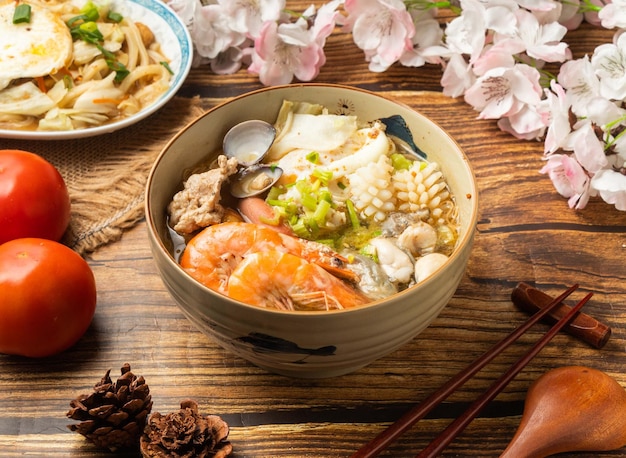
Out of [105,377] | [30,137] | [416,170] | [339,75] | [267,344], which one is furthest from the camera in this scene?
[339,75]

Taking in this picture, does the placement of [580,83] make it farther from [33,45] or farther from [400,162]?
[33,45]

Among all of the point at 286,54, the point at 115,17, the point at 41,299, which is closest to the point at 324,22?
the point at 286,54

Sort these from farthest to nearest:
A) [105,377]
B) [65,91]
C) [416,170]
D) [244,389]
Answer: [65,91] < [416,170] < [244,389] < [105,377]

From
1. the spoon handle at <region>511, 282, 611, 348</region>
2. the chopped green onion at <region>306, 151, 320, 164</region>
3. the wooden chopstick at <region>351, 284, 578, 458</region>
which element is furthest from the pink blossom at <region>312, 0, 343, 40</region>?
the wooden chopstick at <region>351, 284, 578, 458</region>

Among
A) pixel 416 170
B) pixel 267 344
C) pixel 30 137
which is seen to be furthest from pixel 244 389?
pixel 30 137

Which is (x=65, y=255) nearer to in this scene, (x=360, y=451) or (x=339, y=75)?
(x=360, y=451)

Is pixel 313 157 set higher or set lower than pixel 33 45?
higher

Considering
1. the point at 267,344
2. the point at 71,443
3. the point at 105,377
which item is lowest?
the point at 71,443
